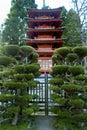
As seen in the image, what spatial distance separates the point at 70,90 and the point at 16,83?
5.00 feet

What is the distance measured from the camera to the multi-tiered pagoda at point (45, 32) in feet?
69.1

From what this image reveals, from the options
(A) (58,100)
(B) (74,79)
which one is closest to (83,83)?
(B) (74,79)

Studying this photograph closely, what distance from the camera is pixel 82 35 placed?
853 inches

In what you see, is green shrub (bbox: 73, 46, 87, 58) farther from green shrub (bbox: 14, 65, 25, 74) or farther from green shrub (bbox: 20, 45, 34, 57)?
green shrub (bbox: 14, 65, 25, 74)

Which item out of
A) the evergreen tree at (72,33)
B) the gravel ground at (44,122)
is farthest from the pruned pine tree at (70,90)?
the evergreen tree at (72,33)

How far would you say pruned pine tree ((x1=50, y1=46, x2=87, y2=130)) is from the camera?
638cm

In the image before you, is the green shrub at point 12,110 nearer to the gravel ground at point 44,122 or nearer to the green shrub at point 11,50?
the gravel ground at point 44,122

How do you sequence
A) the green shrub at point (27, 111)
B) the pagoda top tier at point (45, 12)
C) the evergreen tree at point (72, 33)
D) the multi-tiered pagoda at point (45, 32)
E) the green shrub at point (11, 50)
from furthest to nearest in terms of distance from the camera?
the evergreen tree at point (72, 33), the pagoda top tier at point (45, 12), the multi-tiered pagoda at point (45, 32), the green shrub at point (11, 50), the green shrub at point (27, 111)

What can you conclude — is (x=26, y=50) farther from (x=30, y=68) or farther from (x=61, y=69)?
(x=61, y=69)

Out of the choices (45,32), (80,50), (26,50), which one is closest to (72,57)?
(80,50)

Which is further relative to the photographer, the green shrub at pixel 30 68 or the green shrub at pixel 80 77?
the green shrub at pixel 30 68

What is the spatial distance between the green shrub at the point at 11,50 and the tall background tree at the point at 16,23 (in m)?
20.0

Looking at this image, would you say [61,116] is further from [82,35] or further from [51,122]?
[82,35]

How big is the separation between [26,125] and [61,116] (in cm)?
104
